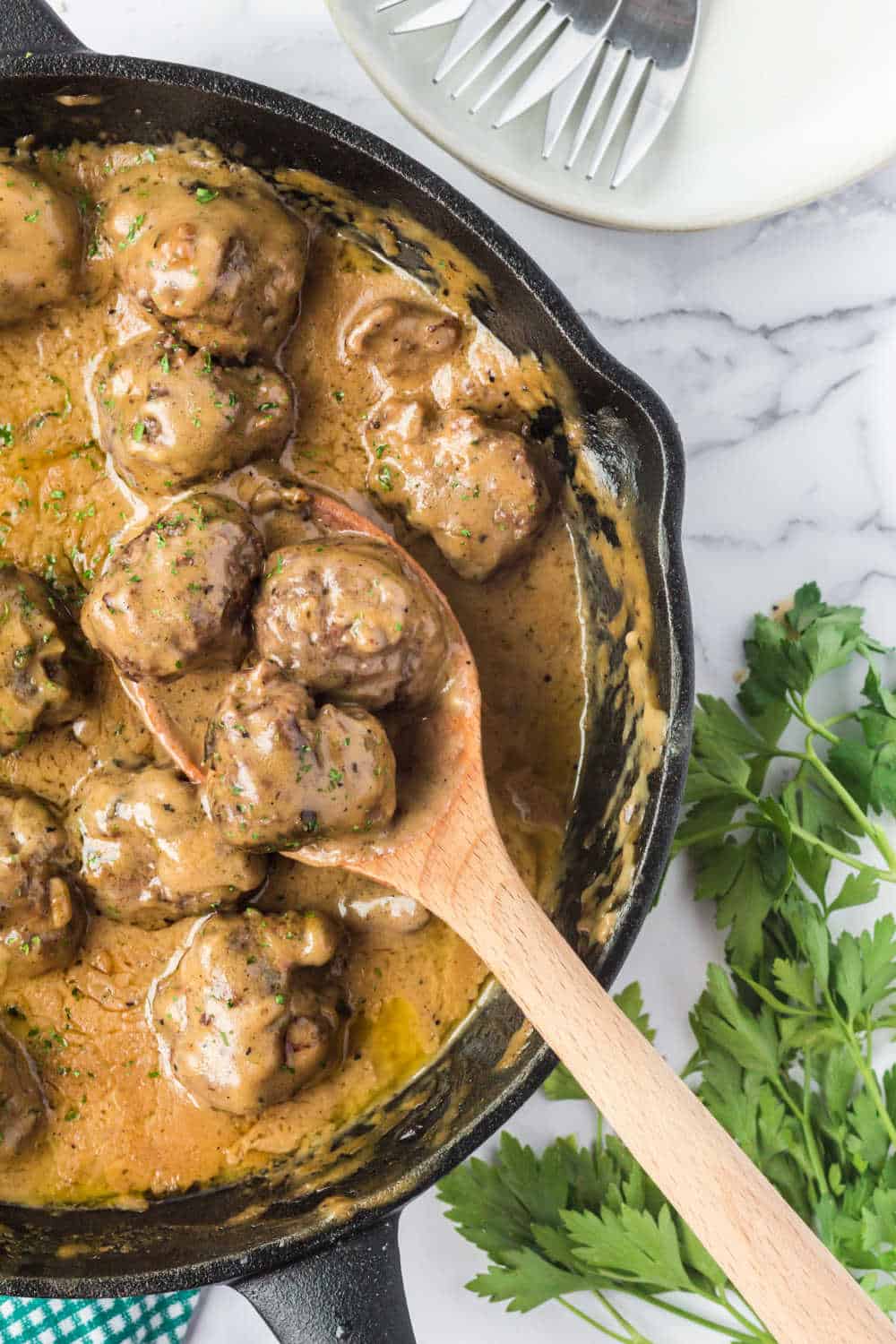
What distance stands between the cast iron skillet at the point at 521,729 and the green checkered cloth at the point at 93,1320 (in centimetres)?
31

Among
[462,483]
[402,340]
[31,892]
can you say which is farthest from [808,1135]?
[402,340]

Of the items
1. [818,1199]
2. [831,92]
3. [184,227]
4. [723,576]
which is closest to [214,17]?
[184,227]

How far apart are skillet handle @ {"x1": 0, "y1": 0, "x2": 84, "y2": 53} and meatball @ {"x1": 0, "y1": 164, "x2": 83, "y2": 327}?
25 cm

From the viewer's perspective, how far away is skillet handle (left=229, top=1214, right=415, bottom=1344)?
2.47 metres

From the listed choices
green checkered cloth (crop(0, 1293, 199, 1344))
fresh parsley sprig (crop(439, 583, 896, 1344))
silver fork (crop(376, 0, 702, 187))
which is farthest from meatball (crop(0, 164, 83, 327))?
green checkered cloth (crop(0, 1293, 199, 1344))

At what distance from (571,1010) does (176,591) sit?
3.51 ft

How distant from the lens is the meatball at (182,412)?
8.59ft

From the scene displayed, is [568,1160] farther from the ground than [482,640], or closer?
closer

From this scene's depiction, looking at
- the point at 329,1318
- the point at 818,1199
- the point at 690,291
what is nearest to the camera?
the point at 329,1318

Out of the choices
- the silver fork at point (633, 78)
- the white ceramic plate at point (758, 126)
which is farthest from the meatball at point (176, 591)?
the silver fork at point (633, 78)

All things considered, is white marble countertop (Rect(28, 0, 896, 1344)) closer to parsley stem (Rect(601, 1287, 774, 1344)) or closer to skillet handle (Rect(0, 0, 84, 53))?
parsley stem (Rect(601, 1287, 774, 1344))

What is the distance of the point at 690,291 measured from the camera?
123 inches

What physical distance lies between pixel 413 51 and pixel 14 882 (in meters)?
1.94

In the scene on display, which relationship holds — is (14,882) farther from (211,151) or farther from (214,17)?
(214,17)
